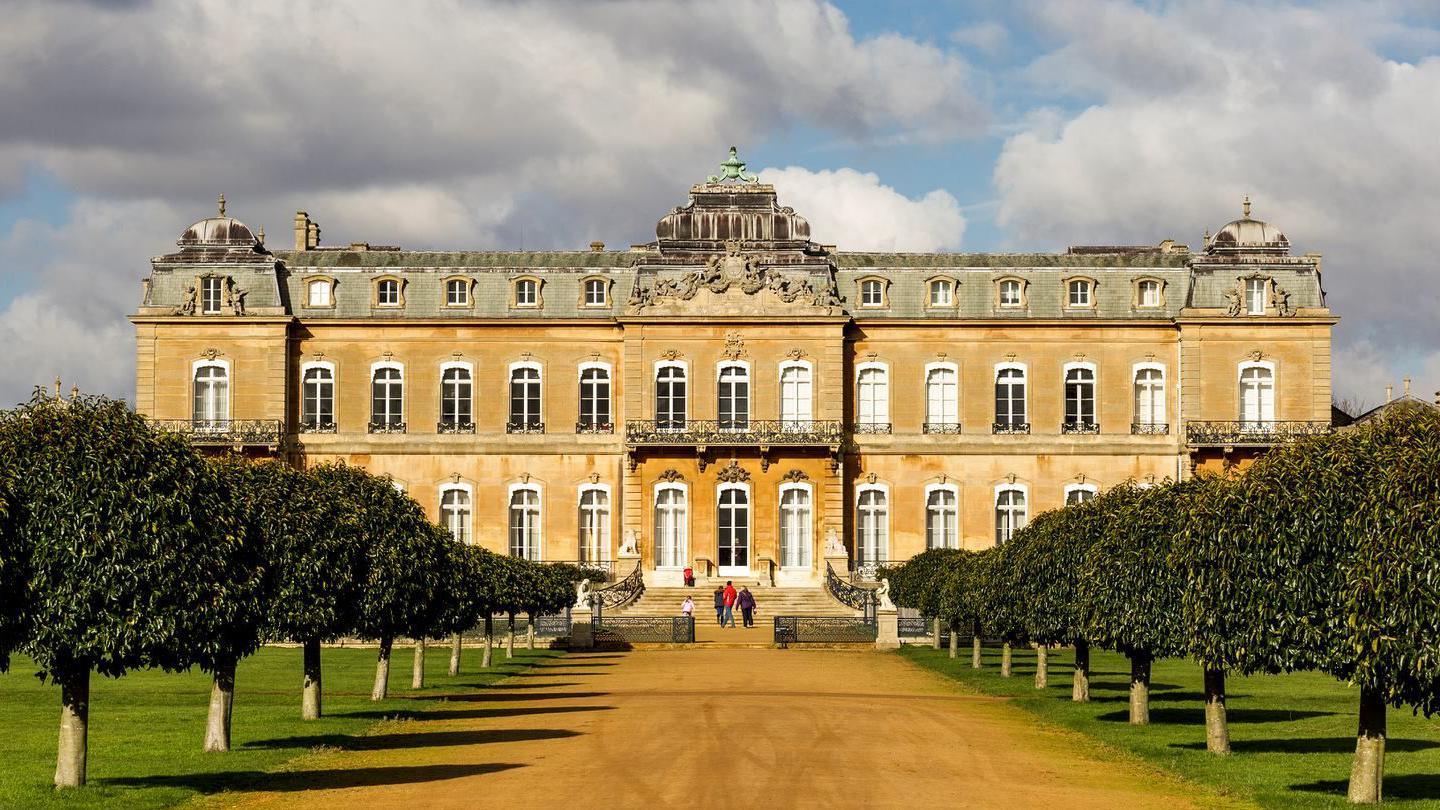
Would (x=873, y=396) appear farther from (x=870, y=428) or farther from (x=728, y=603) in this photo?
(x=728, y=603)

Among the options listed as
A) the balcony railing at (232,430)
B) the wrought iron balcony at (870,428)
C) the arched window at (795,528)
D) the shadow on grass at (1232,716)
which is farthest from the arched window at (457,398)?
the shadow on grass at (1232,716)

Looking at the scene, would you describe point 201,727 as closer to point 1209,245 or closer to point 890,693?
point 890,693

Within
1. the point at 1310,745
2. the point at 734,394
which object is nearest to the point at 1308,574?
the point at 1310,745

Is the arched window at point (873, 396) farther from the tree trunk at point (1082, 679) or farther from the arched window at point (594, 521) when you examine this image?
the tree trunk at point (1082, 679)

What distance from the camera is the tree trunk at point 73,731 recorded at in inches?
847

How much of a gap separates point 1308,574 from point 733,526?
144ft

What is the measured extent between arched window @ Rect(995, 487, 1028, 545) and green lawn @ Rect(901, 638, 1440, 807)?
21080mm

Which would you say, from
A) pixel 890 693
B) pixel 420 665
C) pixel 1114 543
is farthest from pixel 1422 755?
pixel 420 665

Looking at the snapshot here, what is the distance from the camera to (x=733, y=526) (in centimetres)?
6469

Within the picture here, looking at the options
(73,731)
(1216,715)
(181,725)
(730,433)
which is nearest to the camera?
(73,731)

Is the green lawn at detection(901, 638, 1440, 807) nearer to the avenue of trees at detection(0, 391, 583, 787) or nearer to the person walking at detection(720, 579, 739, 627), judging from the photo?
the avenue of trees at detection(0, 391, 583, 787)

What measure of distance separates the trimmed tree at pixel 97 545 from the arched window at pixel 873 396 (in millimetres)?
44850

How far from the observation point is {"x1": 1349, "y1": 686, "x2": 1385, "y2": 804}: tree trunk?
68.2ft

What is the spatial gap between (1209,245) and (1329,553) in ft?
153
